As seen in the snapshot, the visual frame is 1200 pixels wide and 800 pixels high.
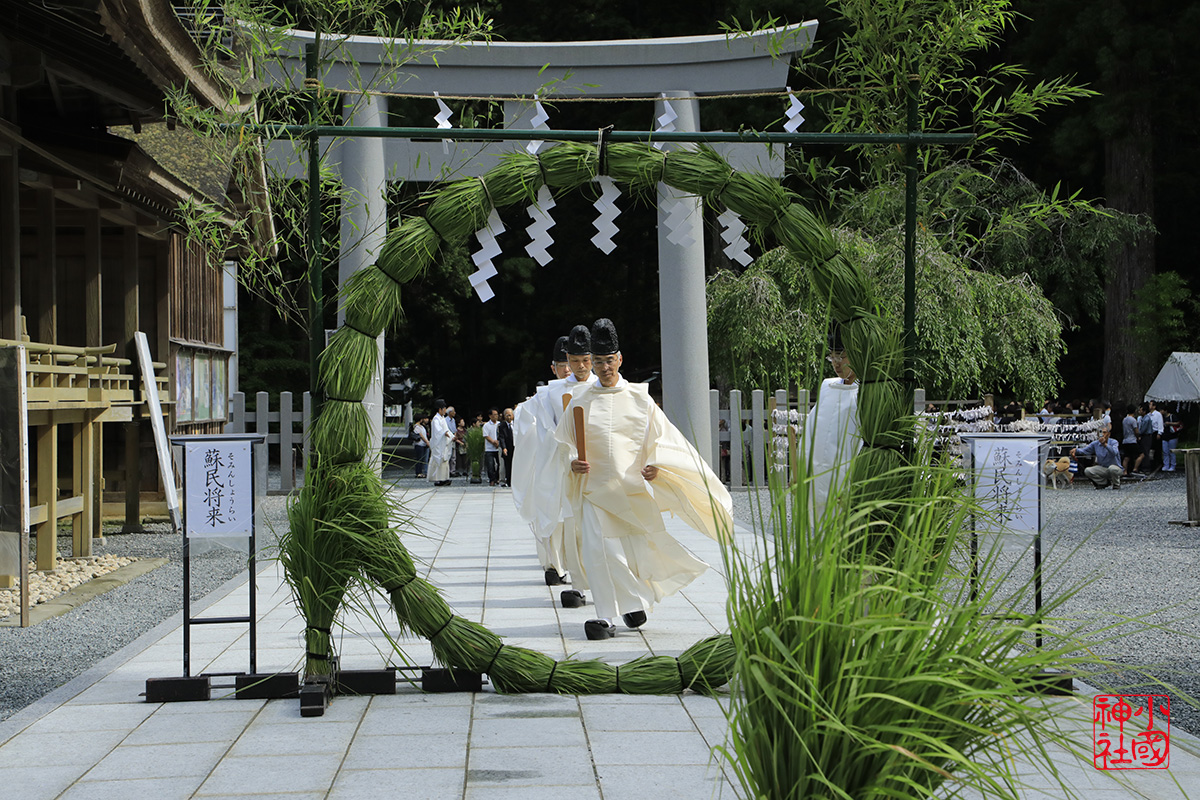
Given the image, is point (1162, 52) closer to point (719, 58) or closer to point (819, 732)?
point (719, 58)

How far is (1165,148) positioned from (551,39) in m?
14.2

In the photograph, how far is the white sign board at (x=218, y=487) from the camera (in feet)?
16.4

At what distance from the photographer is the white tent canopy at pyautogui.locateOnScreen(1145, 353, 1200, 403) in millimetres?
19750

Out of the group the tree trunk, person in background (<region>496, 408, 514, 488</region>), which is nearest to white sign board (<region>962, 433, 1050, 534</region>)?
person in background (<region>496, 408, 514, 488</region>)

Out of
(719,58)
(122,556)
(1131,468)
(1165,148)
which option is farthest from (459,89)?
(1165,148)

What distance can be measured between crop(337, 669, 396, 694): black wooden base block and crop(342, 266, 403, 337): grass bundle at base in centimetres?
151

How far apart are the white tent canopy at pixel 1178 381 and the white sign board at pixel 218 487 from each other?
1895 centimetres

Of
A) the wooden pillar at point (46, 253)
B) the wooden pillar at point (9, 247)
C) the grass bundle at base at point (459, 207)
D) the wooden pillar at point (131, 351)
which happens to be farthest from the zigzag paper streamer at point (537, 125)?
the wooden pillar at point (131, 351)

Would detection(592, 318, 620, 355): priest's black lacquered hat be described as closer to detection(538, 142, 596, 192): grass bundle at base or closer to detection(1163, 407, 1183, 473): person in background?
detection(538, 142, 596, 192): grass bundle at base

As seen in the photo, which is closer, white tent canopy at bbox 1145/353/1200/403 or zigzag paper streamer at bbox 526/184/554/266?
zigzag paper streamer at bbox 526/184/554/266

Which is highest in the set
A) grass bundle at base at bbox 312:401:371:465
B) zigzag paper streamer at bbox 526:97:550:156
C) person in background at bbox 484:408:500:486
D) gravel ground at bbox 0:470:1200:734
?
zigzag paper streamer at bbox 526:97:550:156

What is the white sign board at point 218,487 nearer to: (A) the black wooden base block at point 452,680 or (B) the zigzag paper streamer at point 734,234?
(A) the black wooden base block at point 452,680

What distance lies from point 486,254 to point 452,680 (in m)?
1.91

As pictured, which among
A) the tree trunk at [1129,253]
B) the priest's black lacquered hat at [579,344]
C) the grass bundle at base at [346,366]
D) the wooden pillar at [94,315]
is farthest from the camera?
the tree trunk at [1129,253]
